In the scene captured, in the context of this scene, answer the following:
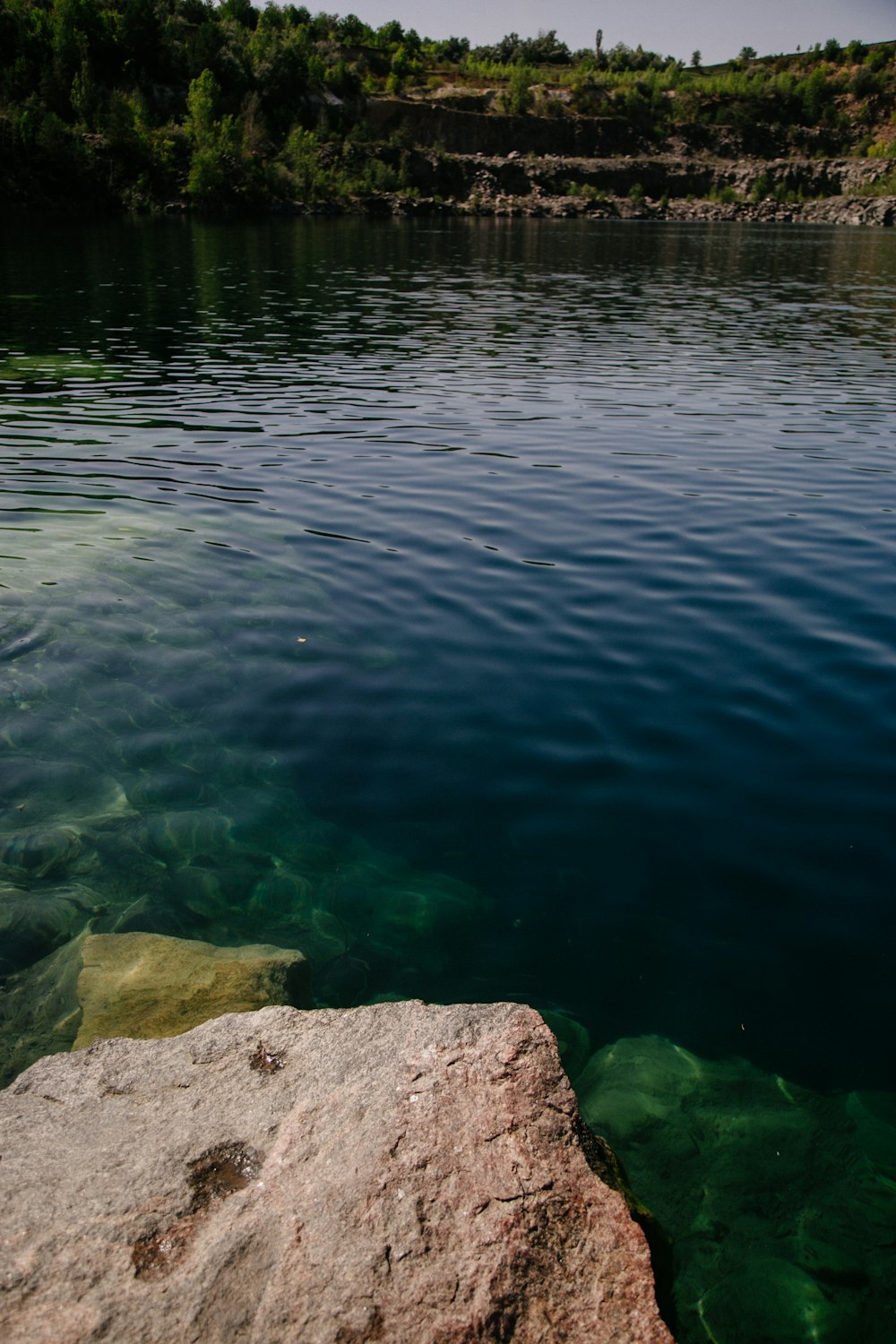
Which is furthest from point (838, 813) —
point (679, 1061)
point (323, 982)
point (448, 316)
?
point (448, 316)

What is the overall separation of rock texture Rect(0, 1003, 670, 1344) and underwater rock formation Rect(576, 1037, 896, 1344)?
3.23ft

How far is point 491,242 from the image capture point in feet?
200

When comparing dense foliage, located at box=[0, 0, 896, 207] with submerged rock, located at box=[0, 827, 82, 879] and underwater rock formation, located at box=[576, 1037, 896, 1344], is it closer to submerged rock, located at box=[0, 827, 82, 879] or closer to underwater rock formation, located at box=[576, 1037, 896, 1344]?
submerged rock, located at box=[0, 827, 82, 879]

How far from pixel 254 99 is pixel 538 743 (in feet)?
353

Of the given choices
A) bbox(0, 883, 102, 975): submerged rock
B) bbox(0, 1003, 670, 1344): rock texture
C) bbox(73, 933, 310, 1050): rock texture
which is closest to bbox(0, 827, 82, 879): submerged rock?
bbox(0, 883, 102, 975): submerged rock

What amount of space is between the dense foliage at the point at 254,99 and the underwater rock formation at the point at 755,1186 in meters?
83.8

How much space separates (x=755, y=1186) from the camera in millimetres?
3562

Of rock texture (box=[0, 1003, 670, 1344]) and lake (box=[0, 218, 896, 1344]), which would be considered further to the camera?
lake (box=[0, 218, 896, 1344])

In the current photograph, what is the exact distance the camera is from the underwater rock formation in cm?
309

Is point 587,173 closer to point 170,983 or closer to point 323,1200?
point 170,983

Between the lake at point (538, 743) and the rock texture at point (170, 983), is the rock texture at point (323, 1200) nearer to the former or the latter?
the rock texture at point (170, 983)

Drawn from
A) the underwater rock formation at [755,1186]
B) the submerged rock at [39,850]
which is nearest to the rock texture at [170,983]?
the submerged rock at [39,850]

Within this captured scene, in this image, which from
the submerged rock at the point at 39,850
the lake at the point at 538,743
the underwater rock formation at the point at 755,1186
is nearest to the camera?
the underwater rock formation at the point at 755,1186

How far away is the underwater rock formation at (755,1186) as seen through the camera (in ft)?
10.1
